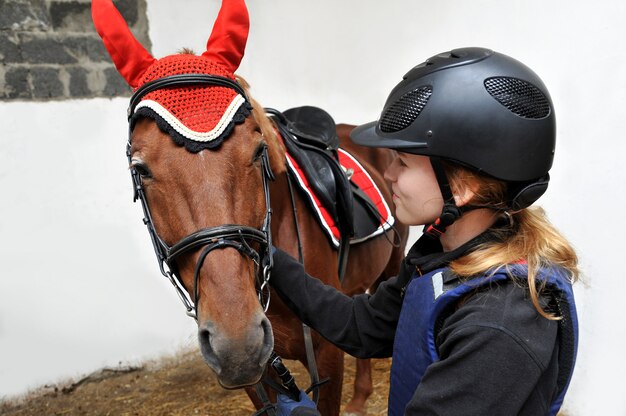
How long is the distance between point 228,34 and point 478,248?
87 centimetres

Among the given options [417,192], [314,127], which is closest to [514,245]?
[417,192]

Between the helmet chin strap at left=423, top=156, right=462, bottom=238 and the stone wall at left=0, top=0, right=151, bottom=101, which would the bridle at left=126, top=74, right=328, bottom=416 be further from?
the stone wall at left=0, top=0, right=151, bottom=101

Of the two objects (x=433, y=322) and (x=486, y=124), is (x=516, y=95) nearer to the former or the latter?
(x=486, y=124)

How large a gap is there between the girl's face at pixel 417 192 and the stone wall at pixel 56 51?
2474 millimetres

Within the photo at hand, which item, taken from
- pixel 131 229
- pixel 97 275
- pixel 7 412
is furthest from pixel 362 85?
pixel 7 412

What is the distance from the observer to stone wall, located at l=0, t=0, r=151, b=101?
9.05 feet

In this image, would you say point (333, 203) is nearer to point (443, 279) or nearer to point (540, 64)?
point (443, 279)

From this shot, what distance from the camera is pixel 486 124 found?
1040 millimetres

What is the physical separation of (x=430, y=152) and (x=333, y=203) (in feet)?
3.03

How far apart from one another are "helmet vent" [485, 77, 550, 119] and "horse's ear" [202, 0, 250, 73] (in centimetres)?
70

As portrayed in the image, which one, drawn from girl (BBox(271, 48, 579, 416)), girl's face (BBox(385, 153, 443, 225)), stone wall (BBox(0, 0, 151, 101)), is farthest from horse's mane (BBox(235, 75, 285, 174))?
stone wall (BBox(0, 0, 151, 101))

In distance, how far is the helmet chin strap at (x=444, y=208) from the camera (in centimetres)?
103

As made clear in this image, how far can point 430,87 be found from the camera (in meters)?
1.08

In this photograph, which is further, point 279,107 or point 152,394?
point 279,107
